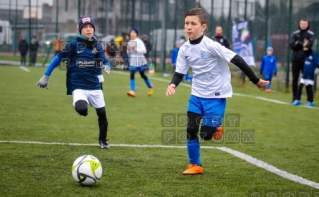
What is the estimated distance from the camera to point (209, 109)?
6996mm

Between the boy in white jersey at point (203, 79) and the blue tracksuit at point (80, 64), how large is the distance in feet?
5.65

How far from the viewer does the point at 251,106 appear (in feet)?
49.4

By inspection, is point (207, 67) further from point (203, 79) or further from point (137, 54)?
point (137, 54)

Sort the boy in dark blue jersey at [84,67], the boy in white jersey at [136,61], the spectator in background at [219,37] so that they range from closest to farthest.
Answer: the boy in dark blue jersey at [84,67] < the boy in white jersey at [136,61] < the spectator in background at [219,37]

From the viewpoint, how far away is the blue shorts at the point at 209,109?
6.99m

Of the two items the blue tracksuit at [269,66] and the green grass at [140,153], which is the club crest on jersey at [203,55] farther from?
the blue tracksuit at [269,66]

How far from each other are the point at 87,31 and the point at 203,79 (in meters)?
2.10

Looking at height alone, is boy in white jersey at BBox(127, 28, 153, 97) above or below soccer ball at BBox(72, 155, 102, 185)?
above

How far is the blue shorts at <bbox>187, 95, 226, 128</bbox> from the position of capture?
6992 millimetres

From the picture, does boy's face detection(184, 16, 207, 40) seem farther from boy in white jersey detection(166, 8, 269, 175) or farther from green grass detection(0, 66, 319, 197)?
green grass detection(0, 66, 319, 197)

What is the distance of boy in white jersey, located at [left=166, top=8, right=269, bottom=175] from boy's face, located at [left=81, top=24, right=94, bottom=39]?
1.77 meters

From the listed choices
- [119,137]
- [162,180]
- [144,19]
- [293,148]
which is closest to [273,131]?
[293,148]

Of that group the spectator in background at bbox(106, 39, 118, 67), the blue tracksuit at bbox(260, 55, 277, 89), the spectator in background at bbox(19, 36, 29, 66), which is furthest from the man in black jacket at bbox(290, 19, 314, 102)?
the spectator in background at bbox(19, 36, 29, 66)

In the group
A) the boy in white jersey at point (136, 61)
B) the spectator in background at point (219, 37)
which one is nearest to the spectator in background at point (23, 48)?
the boy in white jersey at point (136, 61)
